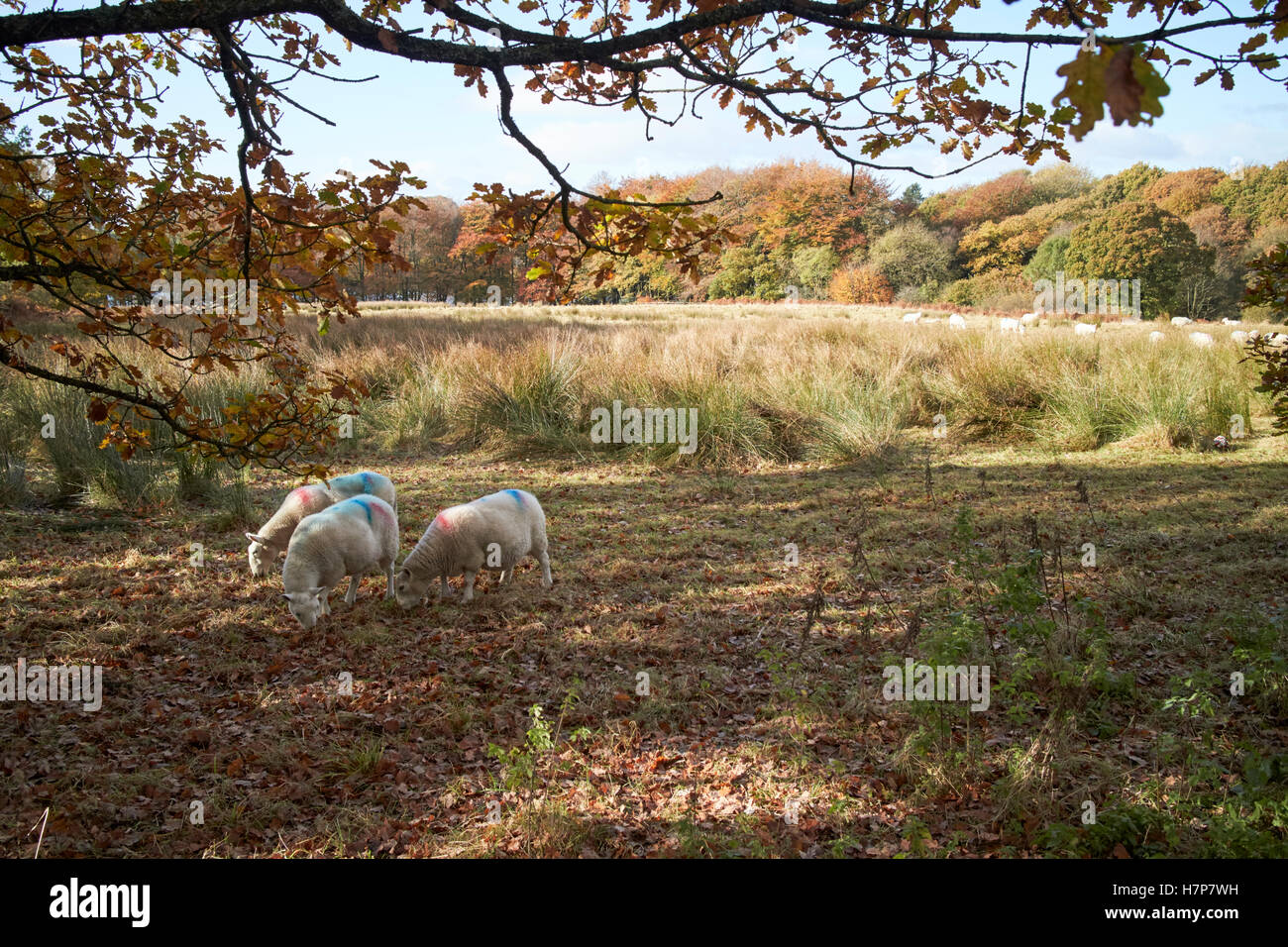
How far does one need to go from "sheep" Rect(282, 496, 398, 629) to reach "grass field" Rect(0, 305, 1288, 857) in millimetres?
257

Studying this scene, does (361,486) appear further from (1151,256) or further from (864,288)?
(864,288)

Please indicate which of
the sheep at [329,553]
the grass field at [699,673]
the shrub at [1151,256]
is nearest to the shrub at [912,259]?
the shrub at [1151,256]

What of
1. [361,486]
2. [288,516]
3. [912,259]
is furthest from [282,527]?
[912,259]

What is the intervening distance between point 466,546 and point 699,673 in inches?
81.7

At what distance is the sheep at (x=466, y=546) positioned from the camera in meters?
5.77

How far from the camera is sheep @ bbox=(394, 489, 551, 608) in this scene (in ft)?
18.9

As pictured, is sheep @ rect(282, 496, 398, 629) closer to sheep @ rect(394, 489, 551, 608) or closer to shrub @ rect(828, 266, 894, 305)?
sheep @ rect(394, 489, 551, 608)

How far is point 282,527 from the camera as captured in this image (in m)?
6.33

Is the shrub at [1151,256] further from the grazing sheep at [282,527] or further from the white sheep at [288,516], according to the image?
the grazing sheep at [282,527]

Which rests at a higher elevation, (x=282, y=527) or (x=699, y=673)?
(x=282, y=527)

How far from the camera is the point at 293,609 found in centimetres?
528

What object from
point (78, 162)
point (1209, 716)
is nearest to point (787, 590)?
point (1209, 716)
